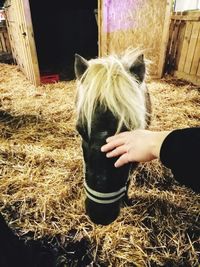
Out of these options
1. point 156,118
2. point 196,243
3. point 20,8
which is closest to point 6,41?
point 20,8

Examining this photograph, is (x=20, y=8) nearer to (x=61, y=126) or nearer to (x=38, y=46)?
(x=61, y=126)

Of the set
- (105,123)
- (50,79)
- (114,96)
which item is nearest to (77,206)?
(105,123)

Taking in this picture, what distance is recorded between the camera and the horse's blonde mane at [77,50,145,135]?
4.31 ft

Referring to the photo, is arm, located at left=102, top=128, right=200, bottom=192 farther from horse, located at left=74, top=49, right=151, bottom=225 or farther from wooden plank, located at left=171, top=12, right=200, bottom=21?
wooden plank, located at left=171, top=12, right=200, bottom=21

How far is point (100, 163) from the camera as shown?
1.27m

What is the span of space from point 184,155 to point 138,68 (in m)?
0.91

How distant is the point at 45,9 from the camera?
9062mm

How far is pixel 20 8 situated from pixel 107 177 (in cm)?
546

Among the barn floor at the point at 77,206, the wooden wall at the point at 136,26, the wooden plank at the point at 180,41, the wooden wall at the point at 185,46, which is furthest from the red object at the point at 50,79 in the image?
the wooden plank at the point at 180,41

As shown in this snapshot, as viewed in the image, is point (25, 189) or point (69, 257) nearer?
point (69, 257)

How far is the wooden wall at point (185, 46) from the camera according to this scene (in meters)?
5.40

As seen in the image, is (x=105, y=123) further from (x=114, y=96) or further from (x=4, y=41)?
(x=4, y=41)

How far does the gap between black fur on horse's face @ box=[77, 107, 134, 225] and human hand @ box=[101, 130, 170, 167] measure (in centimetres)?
18

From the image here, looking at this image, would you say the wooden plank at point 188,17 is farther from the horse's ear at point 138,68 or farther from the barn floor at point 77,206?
the horse's ear at point 138,68
